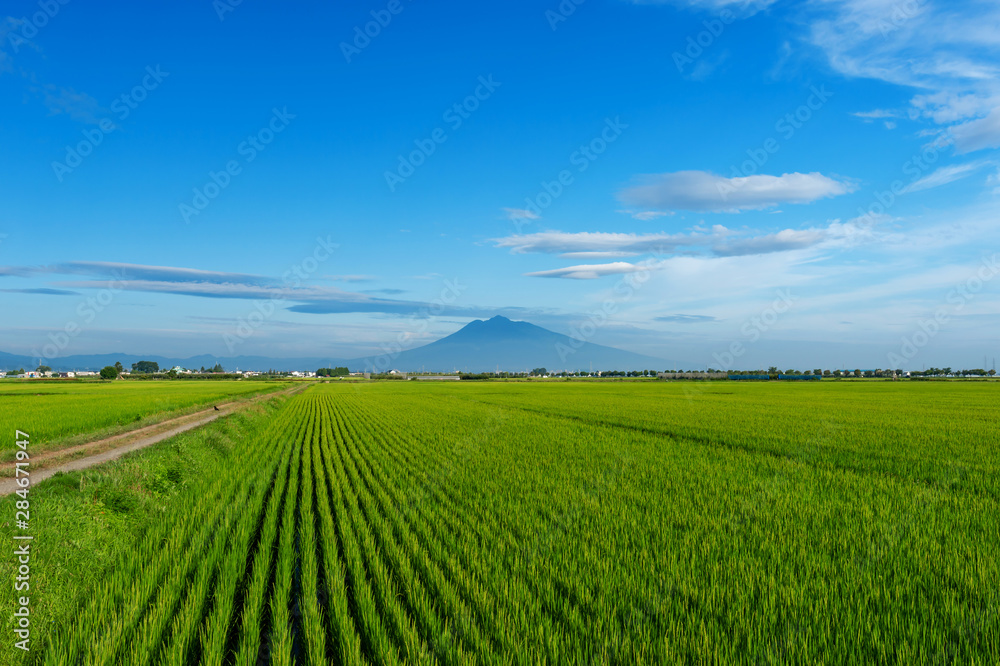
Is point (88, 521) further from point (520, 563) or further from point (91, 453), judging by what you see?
point (91, 453)

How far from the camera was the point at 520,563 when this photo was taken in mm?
5848

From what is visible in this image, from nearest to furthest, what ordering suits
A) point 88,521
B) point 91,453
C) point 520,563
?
point 520,563
point 88,521
point 91,453

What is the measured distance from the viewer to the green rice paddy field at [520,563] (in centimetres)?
424

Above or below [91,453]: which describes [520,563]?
above

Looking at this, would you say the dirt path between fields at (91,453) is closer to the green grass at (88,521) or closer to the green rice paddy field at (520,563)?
the green grass at (88,521)

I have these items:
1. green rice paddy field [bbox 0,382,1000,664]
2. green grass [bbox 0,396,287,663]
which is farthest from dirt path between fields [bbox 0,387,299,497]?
green rice paddy field [bbox 0,382,1000,664]

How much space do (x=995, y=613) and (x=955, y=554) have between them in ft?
5.54

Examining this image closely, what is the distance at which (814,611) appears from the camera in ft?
15.2

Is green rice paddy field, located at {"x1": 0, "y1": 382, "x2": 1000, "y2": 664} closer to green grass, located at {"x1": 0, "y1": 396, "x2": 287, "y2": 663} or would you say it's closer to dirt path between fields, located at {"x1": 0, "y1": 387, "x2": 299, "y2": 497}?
green grass, located at {"x1": 0, "y1": 396, "x2": 287, "y2": 663}

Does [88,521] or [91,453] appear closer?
[88,521]

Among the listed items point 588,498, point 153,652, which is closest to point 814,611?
point 588,498

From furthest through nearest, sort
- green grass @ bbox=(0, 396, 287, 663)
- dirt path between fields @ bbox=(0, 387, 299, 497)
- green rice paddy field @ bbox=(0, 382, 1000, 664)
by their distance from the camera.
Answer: dirt path between fields @ bbox=(0, 387, 299, 497) < green grass @ bbox=(0, 396, 287, 663) < green rice paddy field @ bbox=(0, 382, 1000, 664)

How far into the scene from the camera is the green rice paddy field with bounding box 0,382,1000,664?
13.9 ft

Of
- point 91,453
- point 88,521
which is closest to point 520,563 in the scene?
point 88,521
